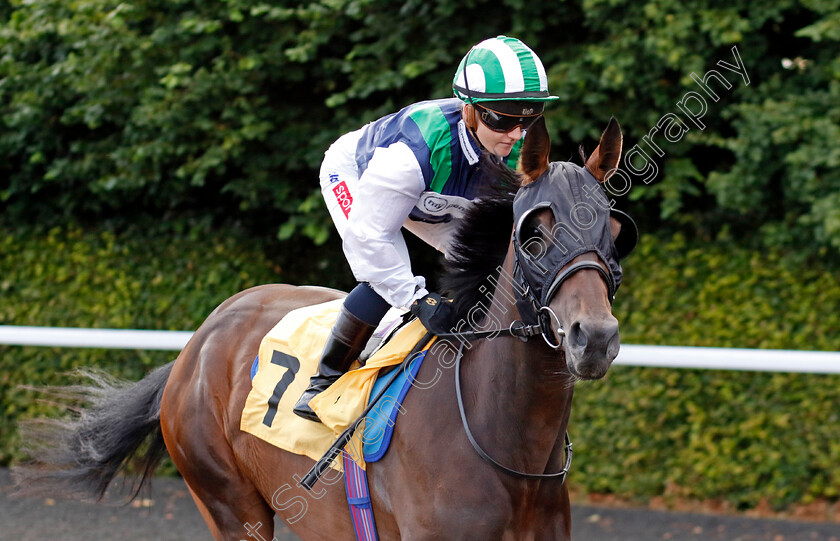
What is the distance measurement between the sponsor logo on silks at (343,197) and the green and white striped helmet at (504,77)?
67cm

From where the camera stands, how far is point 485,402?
7.95 ft

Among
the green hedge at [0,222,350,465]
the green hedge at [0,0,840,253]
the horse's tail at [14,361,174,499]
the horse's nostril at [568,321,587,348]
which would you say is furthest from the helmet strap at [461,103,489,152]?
the green hedge at [0,222,350,465]

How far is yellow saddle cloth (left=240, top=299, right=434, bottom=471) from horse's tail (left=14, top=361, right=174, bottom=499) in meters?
0.89

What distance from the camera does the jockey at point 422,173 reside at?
252cm

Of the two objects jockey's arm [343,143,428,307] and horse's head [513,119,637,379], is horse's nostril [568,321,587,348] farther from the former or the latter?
jockey's arm [343,143,428,307]

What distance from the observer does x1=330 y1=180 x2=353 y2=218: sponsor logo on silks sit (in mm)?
3053

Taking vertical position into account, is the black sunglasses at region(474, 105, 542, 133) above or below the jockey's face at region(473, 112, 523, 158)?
above


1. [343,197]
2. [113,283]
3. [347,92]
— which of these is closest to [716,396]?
[347,92]

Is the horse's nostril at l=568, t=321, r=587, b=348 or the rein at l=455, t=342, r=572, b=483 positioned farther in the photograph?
the rein at l=455, t=342, r=572, b=483

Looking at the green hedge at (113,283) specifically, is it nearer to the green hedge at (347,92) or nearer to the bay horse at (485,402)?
the green hedge at (347,92)

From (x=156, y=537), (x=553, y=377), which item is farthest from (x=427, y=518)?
(x=156, y=537)

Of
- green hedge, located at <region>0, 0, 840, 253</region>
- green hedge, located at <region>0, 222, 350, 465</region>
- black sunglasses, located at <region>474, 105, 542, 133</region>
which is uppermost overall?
black sunglasses, located at <region>474, 105, 542, 133</region>

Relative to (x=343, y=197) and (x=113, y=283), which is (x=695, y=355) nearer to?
(x=343, y=197)

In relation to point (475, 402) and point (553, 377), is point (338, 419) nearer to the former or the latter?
point (475, 402)
